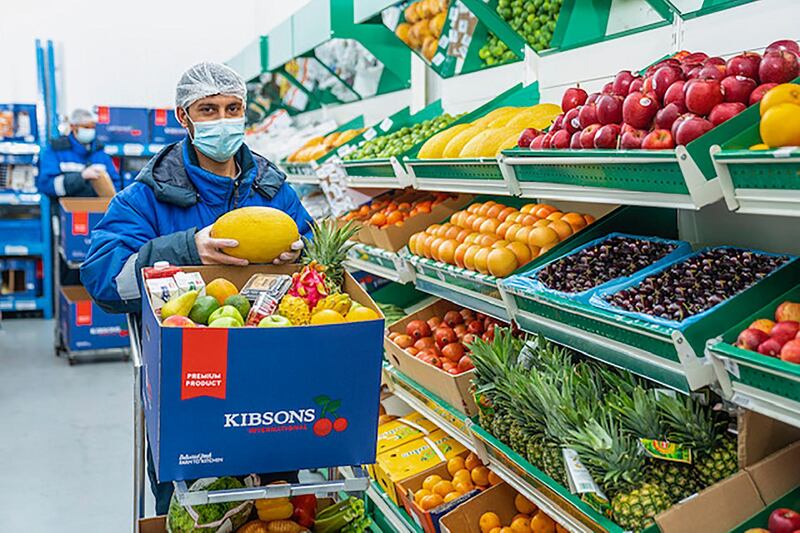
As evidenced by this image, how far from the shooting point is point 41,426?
5879 mm

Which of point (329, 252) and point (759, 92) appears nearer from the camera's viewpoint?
point (759, 92)

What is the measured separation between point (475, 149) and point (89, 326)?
5.46 m

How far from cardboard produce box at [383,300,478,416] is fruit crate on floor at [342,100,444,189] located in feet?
2.14

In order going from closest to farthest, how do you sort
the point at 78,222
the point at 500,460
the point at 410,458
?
the point at 500,460
the point at 410,458
the point at 78,222

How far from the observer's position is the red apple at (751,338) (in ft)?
6.05

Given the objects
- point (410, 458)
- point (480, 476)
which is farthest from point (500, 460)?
point (410, 458)

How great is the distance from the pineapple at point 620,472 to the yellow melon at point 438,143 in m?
1.62

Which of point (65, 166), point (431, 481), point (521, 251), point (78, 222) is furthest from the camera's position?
point (65, 166)

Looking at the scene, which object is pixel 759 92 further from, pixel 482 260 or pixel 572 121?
pixel 482 260

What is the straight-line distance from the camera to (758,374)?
1786mm

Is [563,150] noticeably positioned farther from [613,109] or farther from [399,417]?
[399,417]

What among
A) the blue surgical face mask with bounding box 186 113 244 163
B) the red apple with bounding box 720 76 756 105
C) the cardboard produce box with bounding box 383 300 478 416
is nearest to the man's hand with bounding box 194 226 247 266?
the blue surgical face mask with bounding box 186 113 244 163

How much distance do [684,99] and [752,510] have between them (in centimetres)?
103

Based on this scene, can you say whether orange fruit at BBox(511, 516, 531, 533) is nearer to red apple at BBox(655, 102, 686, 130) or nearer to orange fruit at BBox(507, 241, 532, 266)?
orange fruit at BBox(507, 241, 532, 266)
